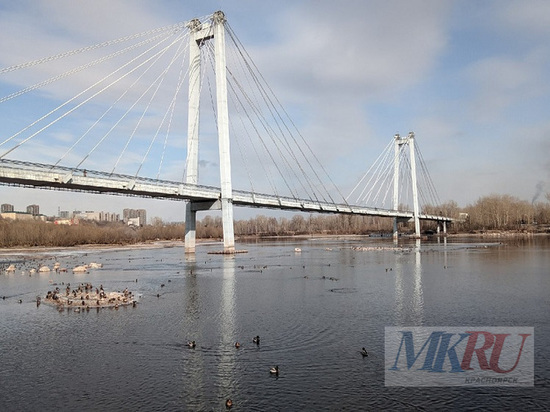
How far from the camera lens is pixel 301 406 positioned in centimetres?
1081

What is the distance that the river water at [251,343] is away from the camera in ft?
37.1

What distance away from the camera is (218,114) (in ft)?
195

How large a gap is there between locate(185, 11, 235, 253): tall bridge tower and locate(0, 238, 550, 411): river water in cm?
2955

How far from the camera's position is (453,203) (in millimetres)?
189375

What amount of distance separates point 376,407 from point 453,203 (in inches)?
7548

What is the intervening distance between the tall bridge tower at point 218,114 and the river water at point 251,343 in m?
29.5

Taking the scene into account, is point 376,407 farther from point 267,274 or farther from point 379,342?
point 267,274

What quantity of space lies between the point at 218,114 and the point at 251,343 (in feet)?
154

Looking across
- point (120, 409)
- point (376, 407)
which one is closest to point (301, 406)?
point (376, 407)

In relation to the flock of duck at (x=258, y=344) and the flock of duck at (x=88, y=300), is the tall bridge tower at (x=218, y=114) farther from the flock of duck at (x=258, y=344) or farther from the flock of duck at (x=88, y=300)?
the flock of duck at (x=258, y=344)

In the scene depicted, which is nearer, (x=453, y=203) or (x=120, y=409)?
(x=120, y=409)

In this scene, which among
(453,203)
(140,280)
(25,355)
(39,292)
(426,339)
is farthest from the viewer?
(453,203)

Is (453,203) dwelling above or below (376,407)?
above

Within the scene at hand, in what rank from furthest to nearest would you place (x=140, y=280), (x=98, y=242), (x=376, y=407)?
(x=98, y=242), (x=140, y=280), (x=376, y=407)
